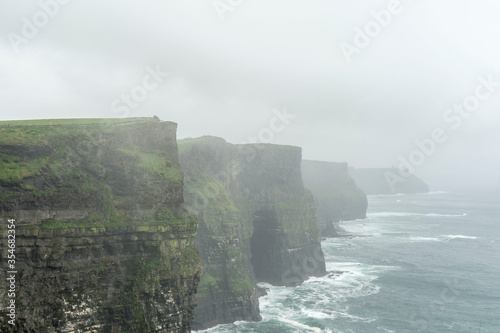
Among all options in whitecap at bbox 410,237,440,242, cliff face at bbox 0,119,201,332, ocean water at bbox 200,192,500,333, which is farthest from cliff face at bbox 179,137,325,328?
whitecap at bbox 410,237,440,242

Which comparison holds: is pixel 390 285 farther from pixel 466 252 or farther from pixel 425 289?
pixel 466 252

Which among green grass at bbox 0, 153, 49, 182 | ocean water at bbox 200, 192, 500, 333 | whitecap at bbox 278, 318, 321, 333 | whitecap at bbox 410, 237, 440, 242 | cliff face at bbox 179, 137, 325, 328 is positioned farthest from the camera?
whitecap at bbox 410, 237, 440, 242

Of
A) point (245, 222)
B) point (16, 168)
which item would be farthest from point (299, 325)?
point (16, 168)

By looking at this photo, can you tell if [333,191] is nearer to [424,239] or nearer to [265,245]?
[424,239]

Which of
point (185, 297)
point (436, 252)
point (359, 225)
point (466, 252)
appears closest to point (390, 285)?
point (436, 252)

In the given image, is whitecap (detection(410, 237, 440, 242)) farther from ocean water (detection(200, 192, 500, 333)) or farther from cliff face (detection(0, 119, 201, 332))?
cliff face (detection(0, 119, 201, 332))

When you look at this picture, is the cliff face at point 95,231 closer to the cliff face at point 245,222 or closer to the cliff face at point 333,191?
the cliff face at point 245,222

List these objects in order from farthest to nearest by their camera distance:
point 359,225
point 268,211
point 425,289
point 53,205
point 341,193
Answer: point 341,193, point 359,225, point 268,211, point 425,289, point 53,205
